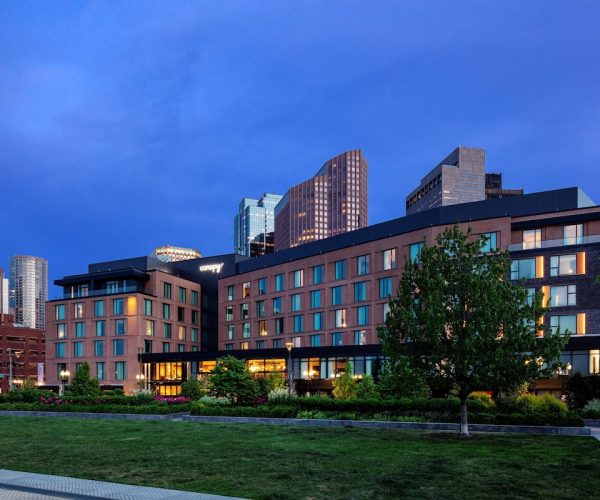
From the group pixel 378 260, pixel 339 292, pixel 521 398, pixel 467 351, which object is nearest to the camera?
pixel 467 351

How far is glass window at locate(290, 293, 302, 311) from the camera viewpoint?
83.9m

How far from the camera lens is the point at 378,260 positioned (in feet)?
236

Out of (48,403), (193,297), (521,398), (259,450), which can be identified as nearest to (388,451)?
(259,450)

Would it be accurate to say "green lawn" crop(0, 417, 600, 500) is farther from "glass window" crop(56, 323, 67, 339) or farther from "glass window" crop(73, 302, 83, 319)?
"glass window" crop(56, 323, 67, 339)

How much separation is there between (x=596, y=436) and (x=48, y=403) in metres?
40.3

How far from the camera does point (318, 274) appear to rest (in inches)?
3196

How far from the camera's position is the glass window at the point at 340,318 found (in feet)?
250

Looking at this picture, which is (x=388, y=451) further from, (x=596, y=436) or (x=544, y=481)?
(x=596, y=436)

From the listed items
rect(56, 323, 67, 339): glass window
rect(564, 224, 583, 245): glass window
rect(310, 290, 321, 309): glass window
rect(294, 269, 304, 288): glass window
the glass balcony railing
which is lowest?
rect(56, 323, 67, 339): glass window

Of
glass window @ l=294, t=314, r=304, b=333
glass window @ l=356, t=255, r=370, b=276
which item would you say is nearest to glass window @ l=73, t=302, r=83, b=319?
glass window @ l=294, t=314, r=304, b=333

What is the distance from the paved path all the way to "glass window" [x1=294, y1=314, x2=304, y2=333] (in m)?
67.2

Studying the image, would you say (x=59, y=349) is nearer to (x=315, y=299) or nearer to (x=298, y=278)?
(x=298, y=278)

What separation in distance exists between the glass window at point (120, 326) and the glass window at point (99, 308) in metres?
3.23

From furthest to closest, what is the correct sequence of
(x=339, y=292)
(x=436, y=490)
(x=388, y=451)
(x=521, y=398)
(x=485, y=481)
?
(x=339, y=292)
(x=521, y=398)
(x=388, y=451)
(x=485, y=481)
(x=436, y=490)
